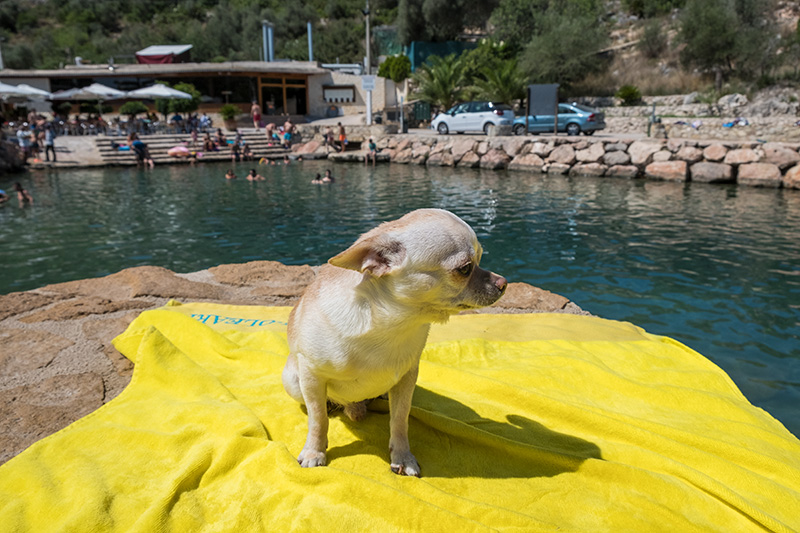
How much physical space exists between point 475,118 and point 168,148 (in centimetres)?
1605

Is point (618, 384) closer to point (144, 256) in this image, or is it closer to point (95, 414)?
point (95, 414)

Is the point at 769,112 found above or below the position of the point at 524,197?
above

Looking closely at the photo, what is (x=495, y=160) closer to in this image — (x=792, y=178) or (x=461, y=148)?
(x=461, y=148)

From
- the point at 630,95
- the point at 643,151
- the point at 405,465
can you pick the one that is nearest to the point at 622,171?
the point at 643,151

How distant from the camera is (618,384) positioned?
370 cm

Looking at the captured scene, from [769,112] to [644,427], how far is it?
32.0 meters

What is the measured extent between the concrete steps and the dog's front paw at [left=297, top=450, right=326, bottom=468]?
2602 centimetres

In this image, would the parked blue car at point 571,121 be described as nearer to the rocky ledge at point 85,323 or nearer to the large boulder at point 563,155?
the large boulder at point 563,155

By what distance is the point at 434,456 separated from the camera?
9.22ft

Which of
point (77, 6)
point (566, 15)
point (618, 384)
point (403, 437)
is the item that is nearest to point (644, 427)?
point (618, 384)

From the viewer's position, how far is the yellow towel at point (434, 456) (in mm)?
2303

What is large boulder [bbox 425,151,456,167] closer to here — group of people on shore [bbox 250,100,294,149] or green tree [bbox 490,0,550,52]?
group of people on shore [bbox 250,100,294,149]

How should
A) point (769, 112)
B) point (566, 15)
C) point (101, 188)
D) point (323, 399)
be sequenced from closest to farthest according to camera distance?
point (323, 399) < point (101, 188) < point (769, 112) < point (566, 15)

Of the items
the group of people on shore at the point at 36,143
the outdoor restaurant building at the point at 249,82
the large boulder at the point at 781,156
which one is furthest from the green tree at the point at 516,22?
the group of people on shore at the point at 36,143
